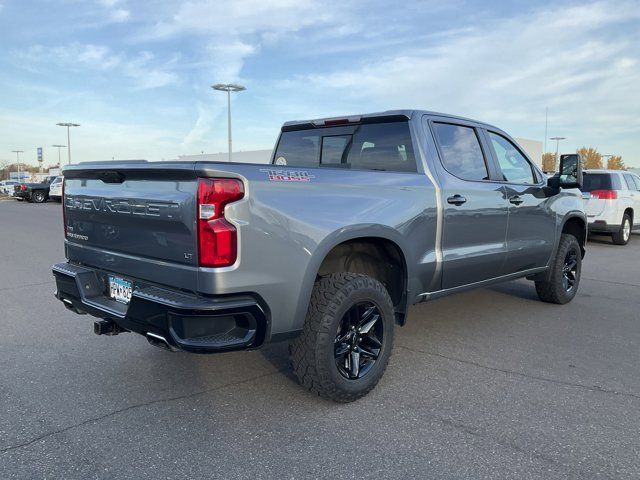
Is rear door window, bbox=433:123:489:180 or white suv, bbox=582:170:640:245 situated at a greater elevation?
rear door window, bbox=433:123:489:180

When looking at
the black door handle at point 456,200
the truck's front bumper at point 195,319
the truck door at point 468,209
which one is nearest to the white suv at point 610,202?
the truck door at point 468,209

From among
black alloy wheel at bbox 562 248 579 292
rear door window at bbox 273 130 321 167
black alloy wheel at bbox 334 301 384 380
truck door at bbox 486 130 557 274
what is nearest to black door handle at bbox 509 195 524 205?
truck door at bbox 486 130 557 274

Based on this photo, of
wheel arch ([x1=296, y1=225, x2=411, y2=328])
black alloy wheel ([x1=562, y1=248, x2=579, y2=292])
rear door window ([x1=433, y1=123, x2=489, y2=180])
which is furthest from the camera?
black alloy wheel ([x1=562, y1=248, x2=579, y2=292])

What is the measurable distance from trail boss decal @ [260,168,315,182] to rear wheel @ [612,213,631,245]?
1072 centimetres

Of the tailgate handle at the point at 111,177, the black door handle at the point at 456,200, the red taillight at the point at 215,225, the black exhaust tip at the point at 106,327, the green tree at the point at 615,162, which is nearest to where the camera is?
the red taillight at the point at 215,225

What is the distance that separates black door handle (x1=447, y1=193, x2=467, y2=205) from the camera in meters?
4.10

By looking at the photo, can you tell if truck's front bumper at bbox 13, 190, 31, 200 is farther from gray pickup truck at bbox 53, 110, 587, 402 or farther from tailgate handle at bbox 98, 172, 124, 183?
tailgate handle at bbox 98, 172, 124, 183

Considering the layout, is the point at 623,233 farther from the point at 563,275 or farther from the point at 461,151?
the point at 461,151

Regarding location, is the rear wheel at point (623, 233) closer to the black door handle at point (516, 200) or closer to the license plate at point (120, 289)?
the black door handle at point (516, 200)

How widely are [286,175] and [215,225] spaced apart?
21.3 inches

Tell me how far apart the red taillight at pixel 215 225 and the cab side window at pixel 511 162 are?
311 centimetres

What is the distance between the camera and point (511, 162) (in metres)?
5.11

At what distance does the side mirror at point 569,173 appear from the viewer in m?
5.19

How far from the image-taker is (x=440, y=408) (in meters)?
3.29
